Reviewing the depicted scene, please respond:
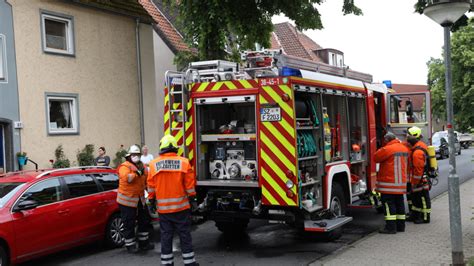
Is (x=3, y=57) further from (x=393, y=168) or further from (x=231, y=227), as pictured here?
(x=393, y=168)

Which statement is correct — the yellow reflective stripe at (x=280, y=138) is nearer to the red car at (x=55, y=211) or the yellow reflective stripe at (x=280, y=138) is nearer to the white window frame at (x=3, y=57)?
the red car at (x=55, y=211)

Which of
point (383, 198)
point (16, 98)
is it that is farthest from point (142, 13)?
point (383, 198)

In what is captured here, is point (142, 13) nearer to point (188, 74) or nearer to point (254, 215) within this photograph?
point (188, 74)

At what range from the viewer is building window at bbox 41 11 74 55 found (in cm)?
1379

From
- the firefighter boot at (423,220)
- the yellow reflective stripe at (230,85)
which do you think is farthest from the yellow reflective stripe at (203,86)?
the firefighter boot at (423,220)

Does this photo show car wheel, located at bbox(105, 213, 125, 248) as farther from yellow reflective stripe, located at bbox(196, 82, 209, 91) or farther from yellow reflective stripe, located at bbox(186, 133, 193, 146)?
yellow reflective stripe, located at bbox(196, 82, 209, 91)

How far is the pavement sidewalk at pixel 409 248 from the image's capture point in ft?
22.0

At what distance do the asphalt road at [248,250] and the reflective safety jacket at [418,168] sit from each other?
1.09 meters

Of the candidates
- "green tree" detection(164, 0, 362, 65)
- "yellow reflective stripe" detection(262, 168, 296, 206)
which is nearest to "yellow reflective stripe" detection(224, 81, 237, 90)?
"yellow reflective stripe" detection(262, 168, 296, 206)

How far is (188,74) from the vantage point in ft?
26.0

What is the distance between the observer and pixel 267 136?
7129 millimetres

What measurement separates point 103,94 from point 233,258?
9.49m

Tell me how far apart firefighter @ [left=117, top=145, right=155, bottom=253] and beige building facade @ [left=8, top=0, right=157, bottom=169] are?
6.22m

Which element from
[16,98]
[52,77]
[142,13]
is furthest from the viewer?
[142,13]
